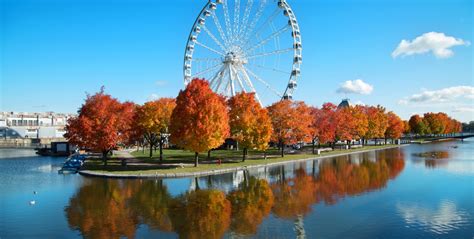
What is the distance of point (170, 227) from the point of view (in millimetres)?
21906

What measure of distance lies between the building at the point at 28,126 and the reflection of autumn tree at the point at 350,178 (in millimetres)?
113940

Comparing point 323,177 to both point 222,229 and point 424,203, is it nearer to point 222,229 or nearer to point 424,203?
point 424,203

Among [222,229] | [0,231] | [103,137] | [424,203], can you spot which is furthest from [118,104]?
[424,203]

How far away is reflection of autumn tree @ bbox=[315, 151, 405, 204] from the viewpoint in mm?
32531

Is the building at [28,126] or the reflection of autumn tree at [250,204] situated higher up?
the building at [28,126]

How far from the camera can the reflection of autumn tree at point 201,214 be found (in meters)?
21.1

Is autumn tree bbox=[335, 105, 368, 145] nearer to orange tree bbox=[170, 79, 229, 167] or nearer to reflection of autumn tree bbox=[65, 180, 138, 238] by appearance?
orange tree bbox=[170, 79, 229, 167]

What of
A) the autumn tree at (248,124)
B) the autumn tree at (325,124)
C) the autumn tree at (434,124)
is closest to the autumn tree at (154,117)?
the autumn tree at (248,124)

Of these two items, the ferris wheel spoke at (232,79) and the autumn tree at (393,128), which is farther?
the autumn tree at (393,128)

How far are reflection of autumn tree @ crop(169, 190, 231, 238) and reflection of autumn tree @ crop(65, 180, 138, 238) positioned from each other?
2557mm

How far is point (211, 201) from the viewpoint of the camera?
2902 cm

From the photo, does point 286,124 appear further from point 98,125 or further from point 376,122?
point 376,122

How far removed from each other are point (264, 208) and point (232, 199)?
3882mm

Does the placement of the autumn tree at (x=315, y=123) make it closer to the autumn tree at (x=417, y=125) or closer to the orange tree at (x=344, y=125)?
the orange tree at (x=344, y=125)
